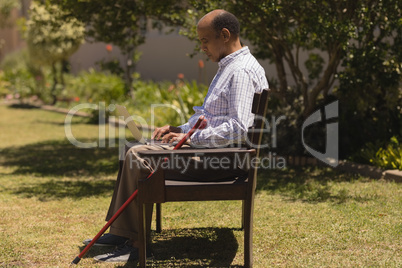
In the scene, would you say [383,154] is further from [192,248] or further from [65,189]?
[65,189]

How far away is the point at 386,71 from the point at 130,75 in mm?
8359

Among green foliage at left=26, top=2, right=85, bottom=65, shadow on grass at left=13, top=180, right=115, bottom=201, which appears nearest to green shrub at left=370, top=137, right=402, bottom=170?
shadow on grass at left=13, top=180, right=115, bottom=201

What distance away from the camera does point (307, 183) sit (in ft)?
22.1

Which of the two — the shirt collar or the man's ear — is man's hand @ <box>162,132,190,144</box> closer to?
the shirt collar

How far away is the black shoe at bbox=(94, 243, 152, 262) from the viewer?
4.17 m

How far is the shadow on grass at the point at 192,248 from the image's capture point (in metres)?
4.15

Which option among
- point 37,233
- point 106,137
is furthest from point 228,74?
point 106,137

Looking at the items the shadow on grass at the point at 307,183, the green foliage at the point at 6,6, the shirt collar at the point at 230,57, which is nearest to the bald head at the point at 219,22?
the shirt collar at the point at 230,57

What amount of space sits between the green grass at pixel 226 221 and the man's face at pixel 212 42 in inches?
57.1

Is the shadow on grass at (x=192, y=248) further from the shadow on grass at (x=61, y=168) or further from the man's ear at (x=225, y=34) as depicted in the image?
the shadow on grass at (x=61, y=168)

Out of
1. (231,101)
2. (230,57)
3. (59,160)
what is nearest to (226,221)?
(231,101)

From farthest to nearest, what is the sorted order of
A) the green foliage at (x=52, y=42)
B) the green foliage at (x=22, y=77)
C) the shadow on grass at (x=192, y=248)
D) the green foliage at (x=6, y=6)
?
the green foliage at (x=6, y=6), the green foliage at (x=22, y=77), the green foliage at (x=52, y=42), the shadow on grass at (x=192, y=248)

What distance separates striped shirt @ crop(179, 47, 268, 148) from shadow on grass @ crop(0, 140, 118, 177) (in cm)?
393

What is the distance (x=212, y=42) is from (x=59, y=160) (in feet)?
17.2
